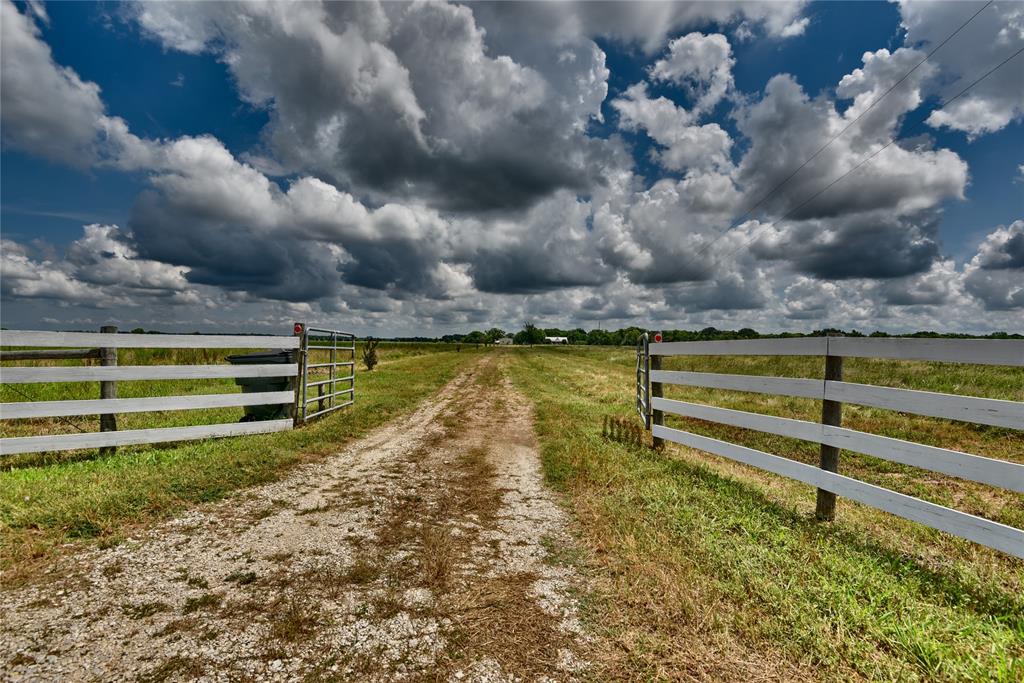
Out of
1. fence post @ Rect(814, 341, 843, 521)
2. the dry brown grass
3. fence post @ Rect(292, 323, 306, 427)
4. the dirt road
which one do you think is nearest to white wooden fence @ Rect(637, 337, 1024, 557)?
fence post @ Rect(814, 341, 843, 521)

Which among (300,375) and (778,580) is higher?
(300,375)

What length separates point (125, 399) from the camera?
6.69m

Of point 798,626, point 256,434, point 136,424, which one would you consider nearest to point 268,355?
point 256,434

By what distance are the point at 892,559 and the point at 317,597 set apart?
463 cm

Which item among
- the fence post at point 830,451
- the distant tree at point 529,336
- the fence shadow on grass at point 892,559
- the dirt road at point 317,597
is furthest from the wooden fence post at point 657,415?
the distant tree at point 529,336

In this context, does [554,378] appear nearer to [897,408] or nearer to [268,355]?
[268,355]

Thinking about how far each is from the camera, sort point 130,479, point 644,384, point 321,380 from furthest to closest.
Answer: point 321,380, point 644,384, point 130,479

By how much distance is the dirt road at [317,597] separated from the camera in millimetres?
2477

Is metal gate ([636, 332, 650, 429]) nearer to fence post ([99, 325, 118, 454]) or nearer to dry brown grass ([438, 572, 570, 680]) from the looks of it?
dry brown grass ([438, 572, 570, 680])

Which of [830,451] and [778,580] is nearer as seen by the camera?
[778,580]

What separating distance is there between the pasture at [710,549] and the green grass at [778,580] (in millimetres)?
14

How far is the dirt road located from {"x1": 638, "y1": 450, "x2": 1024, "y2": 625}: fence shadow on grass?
2339 mm

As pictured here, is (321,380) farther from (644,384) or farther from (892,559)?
(892,559)

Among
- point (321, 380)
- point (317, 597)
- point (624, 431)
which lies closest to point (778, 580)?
point (317, 597)
